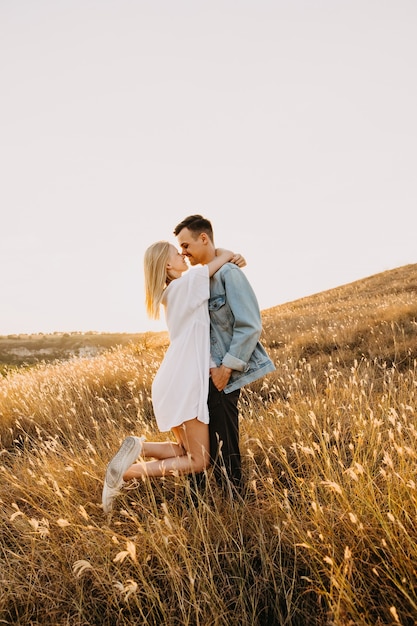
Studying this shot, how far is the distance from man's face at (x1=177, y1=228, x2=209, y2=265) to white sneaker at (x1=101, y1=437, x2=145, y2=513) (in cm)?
147

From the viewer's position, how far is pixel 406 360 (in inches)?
254

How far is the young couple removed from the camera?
10.0 feet

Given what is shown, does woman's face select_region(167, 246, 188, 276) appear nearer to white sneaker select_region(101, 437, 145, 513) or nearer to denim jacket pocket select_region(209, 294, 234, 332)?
denim jacket pocket select_region(209, 294, 234, 332)

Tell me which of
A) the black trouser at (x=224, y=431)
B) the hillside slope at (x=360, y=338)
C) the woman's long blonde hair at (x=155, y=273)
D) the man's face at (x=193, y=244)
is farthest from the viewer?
the hillside slope at (x=360, y=338)

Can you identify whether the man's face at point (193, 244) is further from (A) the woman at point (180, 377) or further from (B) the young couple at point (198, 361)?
(A) the woman at point (180, 377)

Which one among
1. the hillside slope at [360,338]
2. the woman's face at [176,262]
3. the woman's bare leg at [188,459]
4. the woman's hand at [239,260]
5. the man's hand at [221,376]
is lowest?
the hillside slope at [360,338]

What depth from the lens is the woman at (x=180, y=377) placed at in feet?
9.97

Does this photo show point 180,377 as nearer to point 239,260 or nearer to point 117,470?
point 117,470

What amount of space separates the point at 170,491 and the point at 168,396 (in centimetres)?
85

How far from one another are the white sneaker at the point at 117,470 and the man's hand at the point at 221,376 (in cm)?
70

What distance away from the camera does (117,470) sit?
3.03 meters

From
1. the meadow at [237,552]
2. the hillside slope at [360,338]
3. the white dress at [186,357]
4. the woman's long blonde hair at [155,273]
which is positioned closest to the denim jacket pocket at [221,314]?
the white dress at [186,357]

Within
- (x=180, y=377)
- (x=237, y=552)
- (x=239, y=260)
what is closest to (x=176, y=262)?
(x=239, y=260)

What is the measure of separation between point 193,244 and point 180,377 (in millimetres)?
1020
